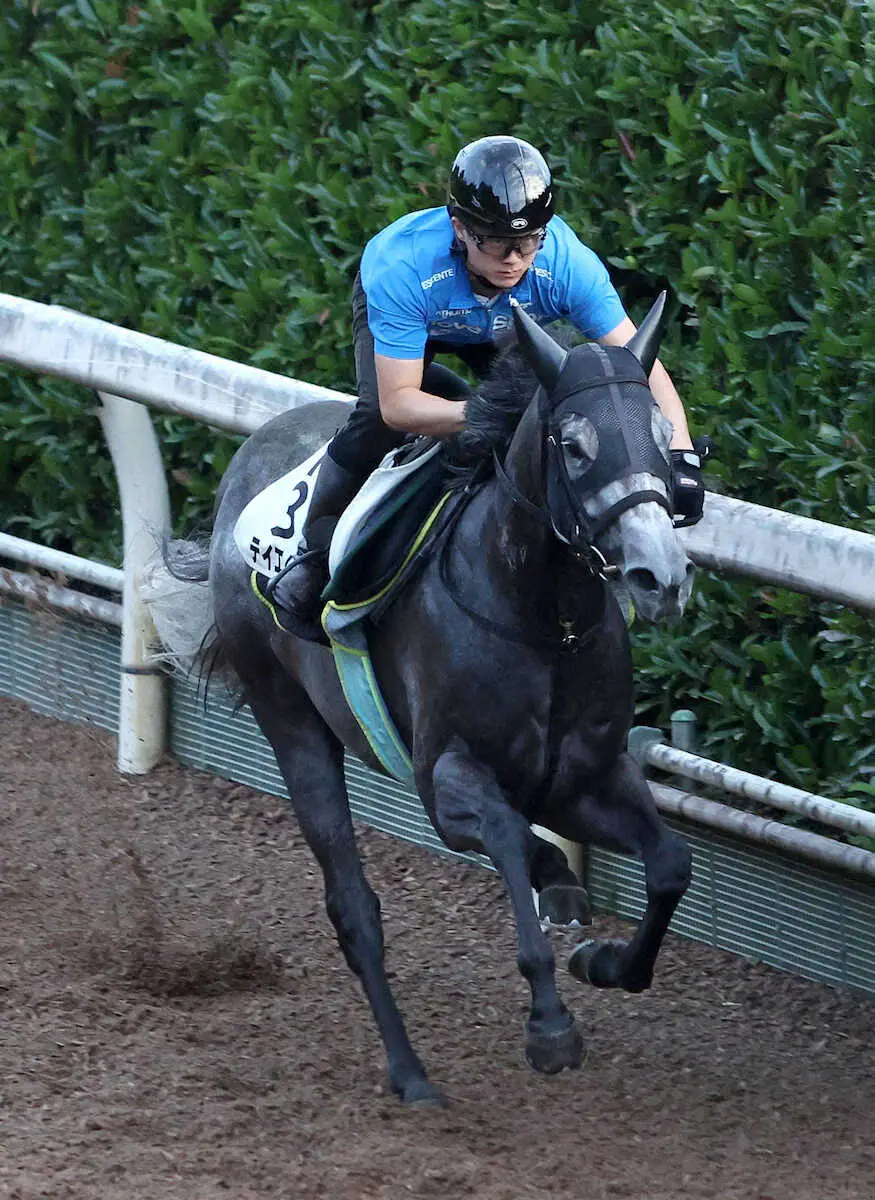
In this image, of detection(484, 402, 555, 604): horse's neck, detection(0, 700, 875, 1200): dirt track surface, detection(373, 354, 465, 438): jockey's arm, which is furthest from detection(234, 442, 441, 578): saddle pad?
detection(0, 700, 875, 1200): dirt track surface

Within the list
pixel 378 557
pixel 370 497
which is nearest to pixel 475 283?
pixel 370 497

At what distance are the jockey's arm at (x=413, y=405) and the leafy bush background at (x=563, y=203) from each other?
1.12m

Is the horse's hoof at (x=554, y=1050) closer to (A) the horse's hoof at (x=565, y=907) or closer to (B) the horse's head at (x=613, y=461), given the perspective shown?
(A) the horse's hoof at (x=565, y=907)

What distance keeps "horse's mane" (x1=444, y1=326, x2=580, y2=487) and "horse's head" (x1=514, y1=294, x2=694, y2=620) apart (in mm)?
206

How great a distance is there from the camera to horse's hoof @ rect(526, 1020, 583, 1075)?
446cm

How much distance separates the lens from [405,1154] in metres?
4.55

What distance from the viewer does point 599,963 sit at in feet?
15.9

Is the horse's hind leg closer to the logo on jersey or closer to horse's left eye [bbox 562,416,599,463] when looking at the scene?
the logo on jersey

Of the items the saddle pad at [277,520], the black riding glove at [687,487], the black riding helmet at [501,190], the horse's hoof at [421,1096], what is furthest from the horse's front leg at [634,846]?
the black riding helmet at [501,190]

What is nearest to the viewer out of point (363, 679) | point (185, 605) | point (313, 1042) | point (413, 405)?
point (413, 405)

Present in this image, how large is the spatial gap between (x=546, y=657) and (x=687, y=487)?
1.87 ft

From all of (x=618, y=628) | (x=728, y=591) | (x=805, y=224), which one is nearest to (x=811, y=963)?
(x=728, y=591)

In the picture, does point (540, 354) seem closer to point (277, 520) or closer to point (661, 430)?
point (661, 430)

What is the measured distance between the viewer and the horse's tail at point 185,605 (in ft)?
20.6
